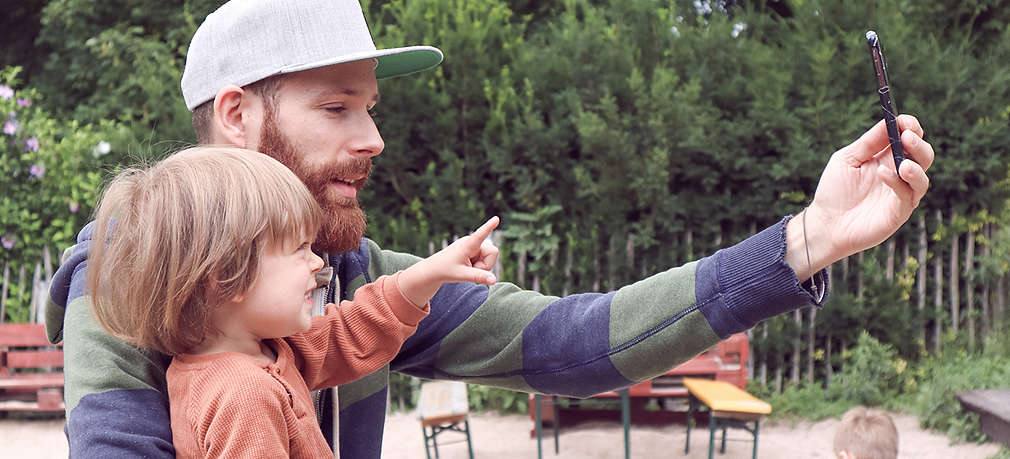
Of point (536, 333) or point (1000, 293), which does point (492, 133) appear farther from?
point (536, 333)

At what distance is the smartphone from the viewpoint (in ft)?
4.33

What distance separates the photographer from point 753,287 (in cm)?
145

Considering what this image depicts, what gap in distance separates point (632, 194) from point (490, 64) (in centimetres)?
146

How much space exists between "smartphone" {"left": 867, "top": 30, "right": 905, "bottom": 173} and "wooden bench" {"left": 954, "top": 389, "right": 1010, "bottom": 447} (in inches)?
187

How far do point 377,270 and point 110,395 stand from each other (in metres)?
0.71

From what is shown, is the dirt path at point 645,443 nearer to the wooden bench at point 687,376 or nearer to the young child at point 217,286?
the wooden bench at point 687,376

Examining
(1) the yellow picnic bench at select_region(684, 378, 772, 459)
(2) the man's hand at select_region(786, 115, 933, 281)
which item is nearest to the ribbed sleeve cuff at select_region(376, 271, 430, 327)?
(2) the man's hand at select_region(786, 115, 933, 281)

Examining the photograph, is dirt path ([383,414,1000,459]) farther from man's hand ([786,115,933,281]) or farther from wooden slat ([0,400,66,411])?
man's hand ([786,115,933,281])

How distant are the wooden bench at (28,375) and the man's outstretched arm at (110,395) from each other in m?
6.07

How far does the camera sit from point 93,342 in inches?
49.7

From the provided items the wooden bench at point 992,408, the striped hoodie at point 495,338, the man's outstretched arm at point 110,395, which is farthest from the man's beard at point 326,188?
the wooden bench at point 992,408

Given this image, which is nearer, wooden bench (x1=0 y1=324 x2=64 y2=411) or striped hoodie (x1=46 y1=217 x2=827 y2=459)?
striped hoodie (x1=46 y1=217 x2=827 y2=459)

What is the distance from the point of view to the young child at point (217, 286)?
116 cm

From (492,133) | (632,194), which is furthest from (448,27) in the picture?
(632,194)
